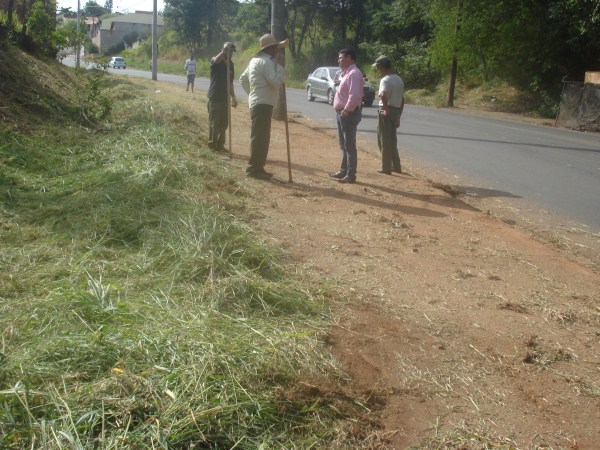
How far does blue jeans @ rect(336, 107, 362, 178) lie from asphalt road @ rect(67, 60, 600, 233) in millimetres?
1920

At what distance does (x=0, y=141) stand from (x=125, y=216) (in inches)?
137

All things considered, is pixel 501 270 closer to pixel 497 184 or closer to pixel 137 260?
pixel 137 260

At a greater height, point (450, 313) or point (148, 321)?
point (148, 321)

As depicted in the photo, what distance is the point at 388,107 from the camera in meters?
10.2

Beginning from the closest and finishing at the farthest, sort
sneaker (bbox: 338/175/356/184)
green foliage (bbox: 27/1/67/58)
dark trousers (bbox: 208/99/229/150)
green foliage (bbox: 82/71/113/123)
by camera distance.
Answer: sneaker (bbox: 338/175/356/184) → dark trousers (bbox: 208/99/229/150) → green foliage (bbox: 82/71/113/123) → green foliage (bbox: 27/1/67/58)

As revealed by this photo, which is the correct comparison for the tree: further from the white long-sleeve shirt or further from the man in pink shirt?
the man in pink shirt

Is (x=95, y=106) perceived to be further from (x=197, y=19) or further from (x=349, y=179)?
(x=197, y=19)

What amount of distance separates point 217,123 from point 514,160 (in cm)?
607

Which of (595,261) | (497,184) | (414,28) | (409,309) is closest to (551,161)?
(497,184)

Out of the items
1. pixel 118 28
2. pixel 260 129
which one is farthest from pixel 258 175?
pixel 118 28

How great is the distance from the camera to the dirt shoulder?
3564 millimetres

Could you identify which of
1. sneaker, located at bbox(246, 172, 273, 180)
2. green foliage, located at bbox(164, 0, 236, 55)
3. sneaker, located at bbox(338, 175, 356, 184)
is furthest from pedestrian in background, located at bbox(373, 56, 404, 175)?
green foliage, located at bbox(164, 0, 236, 55)

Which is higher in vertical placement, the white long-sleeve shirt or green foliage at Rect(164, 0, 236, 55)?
green foliage at Rect(164, 0, 236, 55)

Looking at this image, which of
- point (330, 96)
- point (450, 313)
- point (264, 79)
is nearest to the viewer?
point (450, 313)
